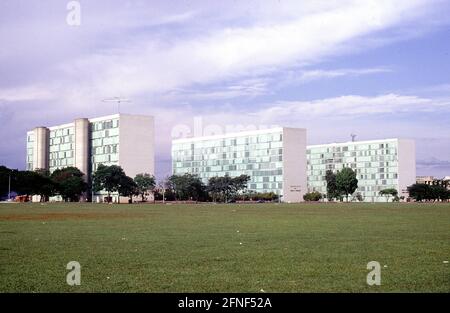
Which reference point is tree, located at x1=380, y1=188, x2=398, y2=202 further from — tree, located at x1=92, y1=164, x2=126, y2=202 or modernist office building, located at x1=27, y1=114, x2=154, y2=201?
tree, located at x1=92, y1=164, x2=126, y2=202

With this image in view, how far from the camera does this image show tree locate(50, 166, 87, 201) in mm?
157125

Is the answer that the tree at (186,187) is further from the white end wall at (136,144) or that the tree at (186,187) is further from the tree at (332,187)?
the tree at (332,187)

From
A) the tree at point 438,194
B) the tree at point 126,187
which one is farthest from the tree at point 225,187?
the tree at point 438,194

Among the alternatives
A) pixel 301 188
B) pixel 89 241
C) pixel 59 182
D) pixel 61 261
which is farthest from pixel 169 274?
pixel 301 188

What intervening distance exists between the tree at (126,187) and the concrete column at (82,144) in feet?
92.4

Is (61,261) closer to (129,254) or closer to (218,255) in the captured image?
(129,254)

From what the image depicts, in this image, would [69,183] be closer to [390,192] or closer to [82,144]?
[82,144]

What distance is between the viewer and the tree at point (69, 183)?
157 m

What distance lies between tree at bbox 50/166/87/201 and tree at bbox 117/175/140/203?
12.4 metres

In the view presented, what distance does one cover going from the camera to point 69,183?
158 meters

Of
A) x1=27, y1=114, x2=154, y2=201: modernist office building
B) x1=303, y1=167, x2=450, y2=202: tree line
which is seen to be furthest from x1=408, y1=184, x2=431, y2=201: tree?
x1=27, y1=114, x2=154, y2=201: modernist office building

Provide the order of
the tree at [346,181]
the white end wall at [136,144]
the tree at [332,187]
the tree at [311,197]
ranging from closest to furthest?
the tree at [346,181], the tree at [332,187], the white end wall at [136,144], the tree at [311,197]
